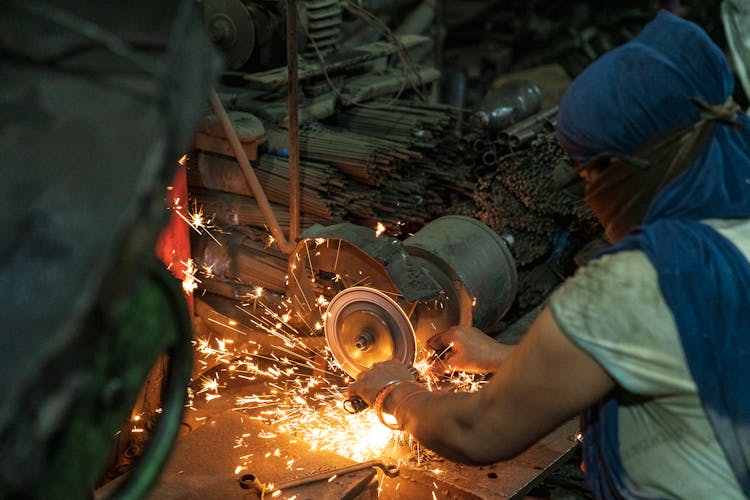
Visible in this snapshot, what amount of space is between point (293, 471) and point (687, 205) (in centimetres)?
181

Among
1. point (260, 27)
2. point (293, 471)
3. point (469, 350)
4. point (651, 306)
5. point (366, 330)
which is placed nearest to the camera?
point (651, 306)

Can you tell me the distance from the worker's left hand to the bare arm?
1.33ft

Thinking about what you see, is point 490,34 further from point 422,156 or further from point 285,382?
point 285,382

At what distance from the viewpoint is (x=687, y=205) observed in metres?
2.32

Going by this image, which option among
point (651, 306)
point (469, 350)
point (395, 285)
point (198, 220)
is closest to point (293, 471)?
point (469, 350)

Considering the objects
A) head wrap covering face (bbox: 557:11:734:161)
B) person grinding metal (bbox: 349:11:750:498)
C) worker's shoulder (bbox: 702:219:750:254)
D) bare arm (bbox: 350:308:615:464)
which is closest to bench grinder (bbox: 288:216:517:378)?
bare arm (bbox: 350:308:615:464)

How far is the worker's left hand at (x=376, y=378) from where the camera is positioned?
321 centimetres

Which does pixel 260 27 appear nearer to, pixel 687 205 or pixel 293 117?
pixel 293 117

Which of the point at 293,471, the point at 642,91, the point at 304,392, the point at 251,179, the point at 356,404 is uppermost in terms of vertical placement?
the point at 642,91

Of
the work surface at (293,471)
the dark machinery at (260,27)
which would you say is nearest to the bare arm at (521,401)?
the work surface at (293,471)

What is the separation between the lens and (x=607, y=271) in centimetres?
224

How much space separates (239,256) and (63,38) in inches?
134

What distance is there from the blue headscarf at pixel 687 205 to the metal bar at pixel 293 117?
2035 millimetres

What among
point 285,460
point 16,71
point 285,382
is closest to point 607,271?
point 16,71
